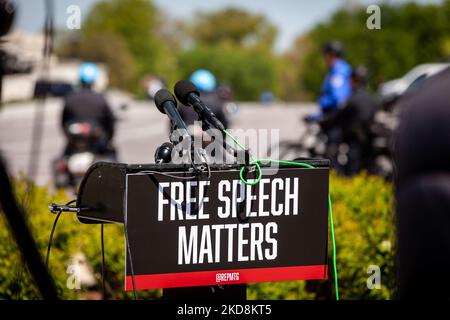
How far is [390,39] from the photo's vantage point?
56938mm

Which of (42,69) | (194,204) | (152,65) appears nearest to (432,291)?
(42,69)

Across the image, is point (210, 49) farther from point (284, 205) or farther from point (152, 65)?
point (284, 205)

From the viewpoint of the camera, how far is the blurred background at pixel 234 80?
180 inches

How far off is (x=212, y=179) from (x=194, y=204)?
116 millimetres

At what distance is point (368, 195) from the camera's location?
6113mm

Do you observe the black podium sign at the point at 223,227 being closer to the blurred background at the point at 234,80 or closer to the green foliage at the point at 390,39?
the blurred background at the point at 234,80

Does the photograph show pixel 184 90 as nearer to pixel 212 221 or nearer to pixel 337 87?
pixel 212 221

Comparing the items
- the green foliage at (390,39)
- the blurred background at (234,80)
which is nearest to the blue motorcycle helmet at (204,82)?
the blurred background at (234,80)

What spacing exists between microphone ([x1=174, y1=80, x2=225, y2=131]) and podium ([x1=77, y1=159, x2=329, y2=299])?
19cm

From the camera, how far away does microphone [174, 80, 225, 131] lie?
3.03m

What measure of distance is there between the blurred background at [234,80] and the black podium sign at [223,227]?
48cm

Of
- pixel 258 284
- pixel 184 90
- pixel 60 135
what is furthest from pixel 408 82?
pixel 184 90

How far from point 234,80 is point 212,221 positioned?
81862mm


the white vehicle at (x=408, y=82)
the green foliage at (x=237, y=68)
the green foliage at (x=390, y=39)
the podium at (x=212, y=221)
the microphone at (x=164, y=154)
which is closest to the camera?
the white vehicle at (x=408, y=82)
